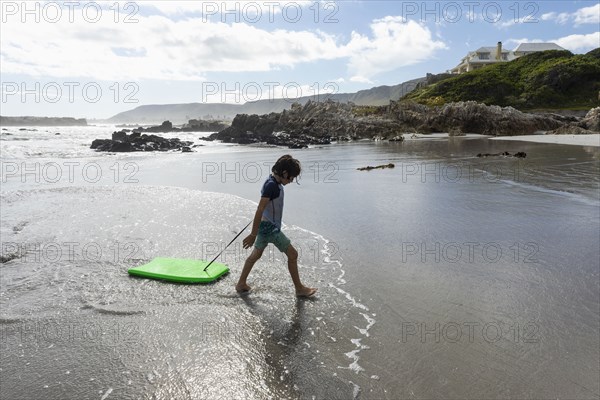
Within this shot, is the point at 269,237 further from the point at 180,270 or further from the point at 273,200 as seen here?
the point at 180,270

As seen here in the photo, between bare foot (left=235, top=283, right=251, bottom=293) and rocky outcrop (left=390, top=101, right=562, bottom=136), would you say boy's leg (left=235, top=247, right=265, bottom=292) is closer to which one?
bare foot (left=235, top=283, right=251, bottom=293)

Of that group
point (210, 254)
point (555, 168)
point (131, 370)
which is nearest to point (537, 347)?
point (131, 370)

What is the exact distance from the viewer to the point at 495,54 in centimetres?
9762

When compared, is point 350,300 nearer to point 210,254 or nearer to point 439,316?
point 439,316

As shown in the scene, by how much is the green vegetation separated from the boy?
2473 inches

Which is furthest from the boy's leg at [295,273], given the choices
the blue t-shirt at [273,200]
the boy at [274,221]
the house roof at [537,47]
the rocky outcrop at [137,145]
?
the house roof at [537,47]

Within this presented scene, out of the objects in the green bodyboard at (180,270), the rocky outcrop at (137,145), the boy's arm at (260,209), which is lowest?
the green bodyboard at (180,270)

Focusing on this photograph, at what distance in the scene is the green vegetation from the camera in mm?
61344

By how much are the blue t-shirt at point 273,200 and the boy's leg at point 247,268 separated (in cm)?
43

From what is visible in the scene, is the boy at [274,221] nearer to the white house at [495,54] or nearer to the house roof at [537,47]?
the white house at [495,54]

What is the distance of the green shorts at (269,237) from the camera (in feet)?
17.7

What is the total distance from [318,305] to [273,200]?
1.46 meters

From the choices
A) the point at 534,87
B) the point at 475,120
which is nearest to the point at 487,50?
the point at 534,87

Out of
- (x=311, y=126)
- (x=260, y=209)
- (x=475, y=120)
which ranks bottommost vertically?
(x=260, y=209)
